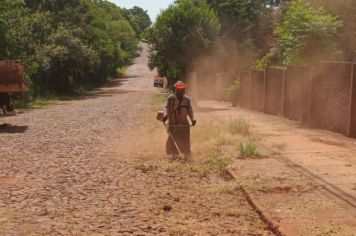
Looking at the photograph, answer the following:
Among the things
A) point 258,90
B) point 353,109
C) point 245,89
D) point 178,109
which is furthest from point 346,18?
point 178,109

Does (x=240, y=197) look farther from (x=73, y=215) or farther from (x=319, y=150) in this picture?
(x=319, y=150)

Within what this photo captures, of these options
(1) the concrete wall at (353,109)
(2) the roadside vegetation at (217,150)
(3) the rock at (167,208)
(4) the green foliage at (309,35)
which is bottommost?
(2) the roadside vegetation at (217,150)

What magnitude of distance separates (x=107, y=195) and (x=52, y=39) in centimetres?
3727

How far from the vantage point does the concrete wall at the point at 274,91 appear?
2275 cm

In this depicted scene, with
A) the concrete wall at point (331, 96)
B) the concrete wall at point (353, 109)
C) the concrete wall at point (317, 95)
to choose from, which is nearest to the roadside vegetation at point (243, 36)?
the concrete wall at point (317, 95)

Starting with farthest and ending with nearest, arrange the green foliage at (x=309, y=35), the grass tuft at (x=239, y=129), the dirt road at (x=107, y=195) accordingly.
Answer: the green foliage at (x=309, y=35)
the grass tuft at (x=239, y=129)
the dirt road at (x=107, y=195)

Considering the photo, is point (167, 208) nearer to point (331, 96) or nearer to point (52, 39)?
point (331, 96)

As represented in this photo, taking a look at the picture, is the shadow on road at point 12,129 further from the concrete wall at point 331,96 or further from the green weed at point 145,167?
the concrete wall at point 331,96

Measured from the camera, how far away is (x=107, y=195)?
8609 millimetres

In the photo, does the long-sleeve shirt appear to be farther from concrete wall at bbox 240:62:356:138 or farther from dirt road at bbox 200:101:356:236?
concrete wall at bbox 240:62:356:138

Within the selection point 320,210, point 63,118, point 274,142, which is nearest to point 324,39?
point 274,142

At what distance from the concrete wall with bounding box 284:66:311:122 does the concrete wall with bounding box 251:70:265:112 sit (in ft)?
16.2

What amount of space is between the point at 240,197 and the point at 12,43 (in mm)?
23200

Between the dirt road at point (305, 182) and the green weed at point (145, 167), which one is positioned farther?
the green weed at point (145, 167)
